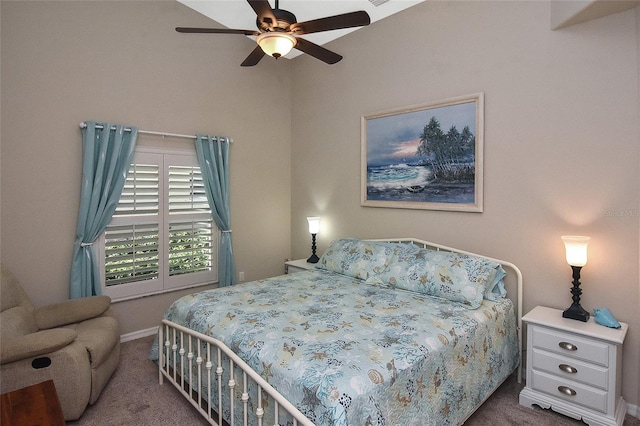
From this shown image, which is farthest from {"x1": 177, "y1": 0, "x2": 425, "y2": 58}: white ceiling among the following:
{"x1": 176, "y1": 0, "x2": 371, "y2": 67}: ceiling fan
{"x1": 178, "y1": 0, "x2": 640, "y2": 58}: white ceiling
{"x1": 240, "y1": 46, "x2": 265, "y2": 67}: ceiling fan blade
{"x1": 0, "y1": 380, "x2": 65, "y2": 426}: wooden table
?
{"x1": 0, "y1": 380, "x2": 65, "y2": 426}: wooden table

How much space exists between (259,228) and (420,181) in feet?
7.27

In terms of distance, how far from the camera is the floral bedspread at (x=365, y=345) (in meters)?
1.57

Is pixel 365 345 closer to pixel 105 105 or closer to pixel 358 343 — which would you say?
pixel 358 343

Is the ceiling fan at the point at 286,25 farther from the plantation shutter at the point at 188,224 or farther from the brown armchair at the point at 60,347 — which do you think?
the brown armchair at the point at 60,347

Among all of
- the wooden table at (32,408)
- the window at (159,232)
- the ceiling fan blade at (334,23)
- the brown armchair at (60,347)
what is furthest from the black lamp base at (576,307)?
the window at (159,232)

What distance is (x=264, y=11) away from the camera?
6.61 feet

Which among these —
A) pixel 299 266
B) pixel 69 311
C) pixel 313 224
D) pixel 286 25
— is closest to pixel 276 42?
pixel 286 25

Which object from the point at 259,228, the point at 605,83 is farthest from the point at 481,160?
the point at 259,228

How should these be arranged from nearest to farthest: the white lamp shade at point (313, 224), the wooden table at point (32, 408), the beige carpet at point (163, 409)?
the wooden table at point (32, 408) → the beige carpet at point (163, 409) → the white lamp shade at point (313, 224)

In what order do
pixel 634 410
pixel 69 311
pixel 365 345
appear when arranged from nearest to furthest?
pixel 365 345
pixel 634 410
pixel 69 311

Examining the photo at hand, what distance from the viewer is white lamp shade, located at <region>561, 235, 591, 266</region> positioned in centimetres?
236

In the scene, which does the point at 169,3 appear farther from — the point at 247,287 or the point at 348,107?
the point at 247,287

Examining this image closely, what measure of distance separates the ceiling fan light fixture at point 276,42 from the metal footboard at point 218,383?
1838mm

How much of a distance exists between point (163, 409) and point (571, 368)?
2.74 meters
